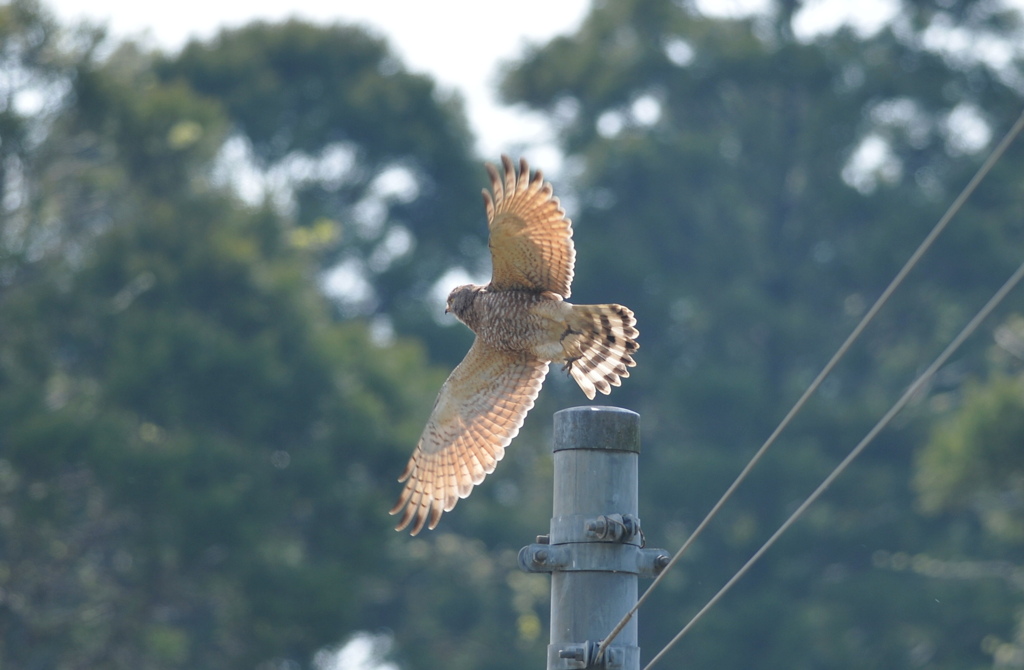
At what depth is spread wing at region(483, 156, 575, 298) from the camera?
17.4ft

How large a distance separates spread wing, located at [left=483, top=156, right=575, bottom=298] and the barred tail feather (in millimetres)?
174

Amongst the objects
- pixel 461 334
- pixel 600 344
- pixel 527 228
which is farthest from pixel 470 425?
pixel 461 334

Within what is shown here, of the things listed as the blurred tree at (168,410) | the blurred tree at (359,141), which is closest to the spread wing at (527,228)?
the blurred tree at (168,410)

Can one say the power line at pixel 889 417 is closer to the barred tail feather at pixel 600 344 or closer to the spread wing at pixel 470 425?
the barred tail feather at pixel 600 344

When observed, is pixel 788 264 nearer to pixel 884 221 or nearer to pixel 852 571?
pixel 884 221

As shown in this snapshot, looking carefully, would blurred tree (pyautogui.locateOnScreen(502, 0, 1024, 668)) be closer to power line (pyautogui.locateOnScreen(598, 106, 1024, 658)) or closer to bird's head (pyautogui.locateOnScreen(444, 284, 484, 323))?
bird's head (pyautogui.locateOnScreen(444, 284, 484, 323))

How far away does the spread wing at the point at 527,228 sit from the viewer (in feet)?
17.4

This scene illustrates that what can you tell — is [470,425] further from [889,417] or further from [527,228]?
[889,417]

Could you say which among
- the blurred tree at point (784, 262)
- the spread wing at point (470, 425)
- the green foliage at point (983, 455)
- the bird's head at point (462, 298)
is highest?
the blurred tree at point (784, 262)

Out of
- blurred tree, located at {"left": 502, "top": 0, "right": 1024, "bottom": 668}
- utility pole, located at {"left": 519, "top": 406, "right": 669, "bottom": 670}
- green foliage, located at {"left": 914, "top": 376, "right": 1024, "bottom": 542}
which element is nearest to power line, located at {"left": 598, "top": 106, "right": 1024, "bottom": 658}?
utility pole, located at {"left": 519, "top": 406, "right": 669, "bottom": 670}

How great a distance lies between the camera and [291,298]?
16.6 metres

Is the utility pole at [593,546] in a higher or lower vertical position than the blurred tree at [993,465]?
lower

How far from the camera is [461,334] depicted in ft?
72.6

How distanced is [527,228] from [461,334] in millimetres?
16777
